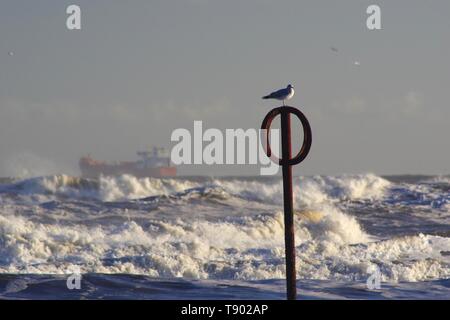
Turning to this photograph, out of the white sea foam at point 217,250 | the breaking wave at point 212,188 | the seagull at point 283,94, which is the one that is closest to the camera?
the seagull at point 283,94

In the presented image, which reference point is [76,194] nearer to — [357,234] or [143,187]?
[143,187]

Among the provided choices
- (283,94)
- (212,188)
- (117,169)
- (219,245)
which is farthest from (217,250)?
(117,169)

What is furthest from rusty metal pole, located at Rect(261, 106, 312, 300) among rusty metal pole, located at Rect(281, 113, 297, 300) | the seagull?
the seagull

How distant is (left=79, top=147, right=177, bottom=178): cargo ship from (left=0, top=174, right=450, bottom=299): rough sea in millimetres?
51657

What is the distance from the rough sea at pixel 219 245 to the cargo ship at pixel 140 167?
51.7m

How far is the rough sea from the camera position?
54.9 feet

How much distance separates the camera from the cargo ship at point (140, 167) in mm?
99062

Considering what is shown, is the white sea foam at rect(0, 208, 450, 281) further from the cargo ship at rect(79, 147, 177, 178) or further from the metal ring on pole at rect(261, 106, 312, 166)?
the cargo ship at rect(79, 147, 177, 178)

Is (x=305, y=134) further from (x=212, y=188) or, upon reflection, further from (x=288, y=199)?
(x=212, y=188)

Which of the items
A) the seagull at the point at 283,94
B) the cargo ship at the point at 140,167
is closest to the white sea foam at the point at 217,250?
the seagull at the point at 283,94

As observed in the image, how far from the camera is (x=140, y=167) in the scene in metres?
102

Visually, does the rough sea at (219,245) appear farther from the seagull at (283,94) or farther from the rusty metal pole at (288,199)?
the rusty metal pole at (288,199)

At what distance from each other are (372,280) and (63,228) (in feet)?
39.1
